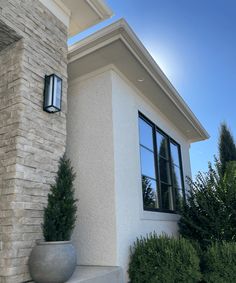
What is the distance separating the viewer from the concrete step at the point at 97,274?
10.4 feet

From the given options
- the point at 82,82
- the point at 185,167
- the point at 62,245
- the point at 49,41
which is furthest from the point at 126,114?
the point at 185,167

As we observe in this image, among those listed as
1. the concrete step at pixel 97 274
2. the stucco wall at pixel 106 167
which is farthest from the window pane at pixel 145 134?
the concrete step at pixel 97 274

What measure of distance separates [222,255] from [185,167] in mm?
4024

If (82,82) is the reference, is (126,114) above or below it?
below

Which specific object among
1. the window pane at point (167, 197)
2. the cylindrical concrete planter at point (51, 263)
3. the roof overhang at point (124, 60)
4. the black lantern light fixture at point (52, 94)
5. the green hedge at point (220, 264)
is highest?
the roof overhang at point (124, 60)

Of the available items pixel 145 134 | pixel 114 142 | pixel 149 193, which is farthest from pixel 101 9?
pixel 149 193

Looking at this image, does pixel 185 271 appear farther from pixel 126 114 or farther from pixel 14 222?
pixel 126 114

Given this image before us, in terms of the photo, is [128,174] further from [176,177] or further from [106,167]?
[176,177]

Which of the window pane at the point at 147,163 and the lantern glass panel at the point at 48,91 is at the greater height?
the lantern glass panel at the point at 48,91

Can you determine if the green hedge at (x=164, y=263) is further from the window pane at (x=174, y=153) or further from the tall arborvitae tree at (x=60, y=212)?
the window pane at (x=174, y=153)

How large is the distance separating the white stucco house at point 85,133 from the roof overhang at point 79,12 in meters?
0.02

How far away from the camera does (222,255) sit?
4.28 meters

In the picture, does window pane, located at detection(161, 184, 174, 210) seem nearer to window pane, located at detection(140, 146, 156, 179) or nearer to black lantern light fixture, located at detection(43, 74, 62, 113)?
window pane, located at detection(140, 146, 156, 179)

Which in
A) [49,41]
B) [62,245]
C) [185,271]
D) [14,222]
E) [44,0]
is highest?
[44,0]
